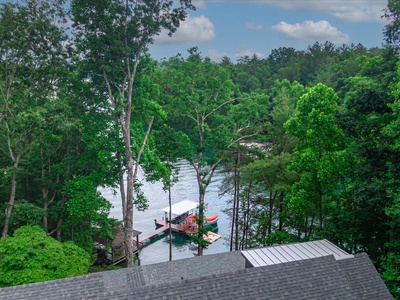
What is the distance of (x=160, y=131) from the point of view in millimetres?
20547

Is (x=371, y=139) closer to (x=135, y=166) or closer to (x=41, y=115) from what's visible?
(x=135, y=166)

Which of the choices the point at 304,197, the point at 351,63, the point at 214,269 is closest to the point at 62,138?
the point at 214,269

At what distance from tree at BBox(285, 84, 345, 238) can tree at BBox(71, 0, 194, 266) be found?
23.7ft

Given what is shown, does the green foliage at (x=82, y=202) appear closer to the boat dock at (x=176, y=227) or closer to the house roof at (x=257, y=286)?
the boat dock at (x=176, y=227)

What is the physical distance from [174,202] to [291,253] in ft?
71.8

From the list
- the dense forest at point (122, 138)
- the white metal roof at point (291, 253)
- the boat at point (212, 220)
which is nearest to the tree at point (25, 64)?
the dense forest at point (122, 138)

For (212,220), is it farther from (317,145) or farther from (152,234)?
(317,145)

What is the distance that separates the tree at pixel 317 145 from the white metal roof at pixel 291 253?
3.50 meters

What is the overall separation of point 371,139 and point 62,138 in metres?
14.4

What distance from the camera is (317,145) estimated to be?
14.9 meters

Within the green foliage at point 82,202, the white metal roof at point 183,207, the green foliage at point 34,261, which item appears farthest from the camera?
the white metal roof at point 183,207

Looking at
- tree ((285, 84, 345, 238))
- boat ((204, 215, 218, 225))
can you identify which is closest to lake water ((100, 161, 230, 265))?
boat ((204, 215, 218, 225))

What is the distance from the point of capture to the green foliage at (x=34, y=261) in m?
12.8

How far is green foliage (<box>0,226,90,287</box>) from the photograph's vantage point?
41.9 feet
